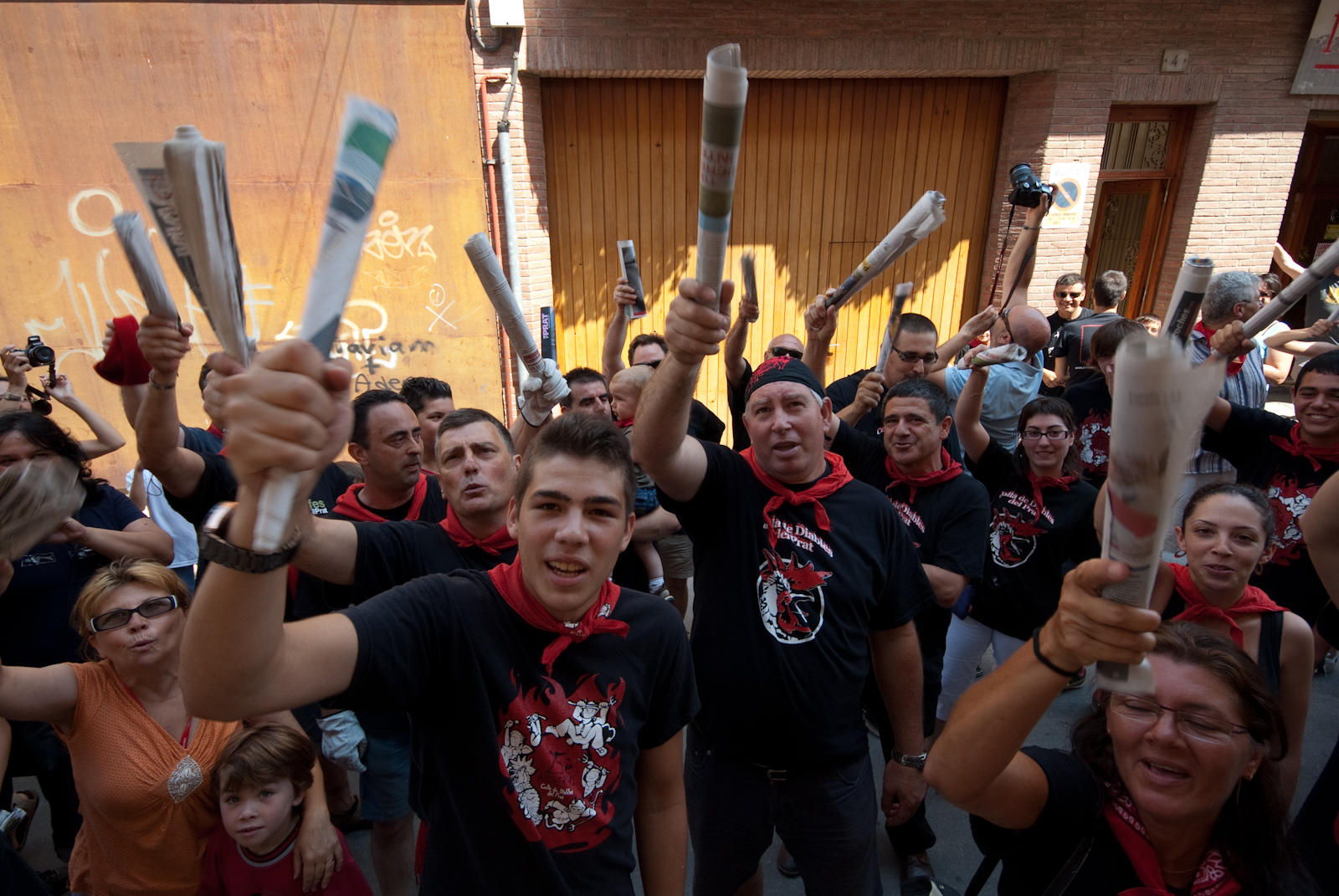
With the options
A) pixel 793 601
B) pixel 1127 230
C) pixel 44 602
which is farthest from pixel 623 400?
pixel 1127 230

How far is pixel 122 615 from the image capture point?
2.13 m

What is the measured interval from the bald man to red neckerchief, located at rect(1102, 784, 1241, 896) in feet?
6.92

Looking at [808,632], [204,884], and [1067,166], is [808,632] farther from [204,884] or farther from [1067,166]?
[1067,166]

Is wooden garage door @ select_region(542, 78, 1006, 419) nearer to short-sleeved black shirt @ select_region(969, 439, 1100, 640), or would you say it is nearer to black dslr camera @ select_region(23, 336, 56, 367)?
black dslr camera @ select_region(23, 336, 56, 367)

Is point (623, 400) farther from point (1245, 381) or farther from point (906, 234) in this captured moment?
point (1245, 381)

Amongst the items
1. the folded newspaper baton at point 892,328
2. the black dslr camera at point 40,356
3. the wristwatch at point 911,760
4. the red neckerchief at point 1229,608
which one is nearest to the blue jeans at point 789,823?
the wristwatch at point 911,760

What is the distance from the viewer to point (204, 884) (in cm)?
213

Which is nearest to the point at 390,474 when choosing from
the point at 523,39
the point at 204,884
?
the point at 204,884

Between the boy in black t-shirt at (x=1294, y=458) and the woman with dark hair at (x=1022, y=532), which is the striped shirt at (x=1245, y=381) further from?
the woman with dark hair at (x=1022, y=532)

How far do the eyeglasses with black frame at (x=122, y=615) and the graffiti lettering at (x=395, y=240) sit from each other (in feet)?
16.6

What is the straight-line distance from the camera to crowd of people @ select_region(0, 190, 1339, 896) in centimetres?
127

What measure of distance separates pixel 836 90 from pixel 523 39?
118 inches

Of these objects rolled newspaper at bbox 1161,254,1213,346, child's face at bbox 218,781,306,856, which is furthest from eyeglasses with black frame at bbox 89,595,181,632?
rolled newspaper at bbox 1161,254,1213,346

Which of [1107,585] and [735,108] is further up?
[735,108]
